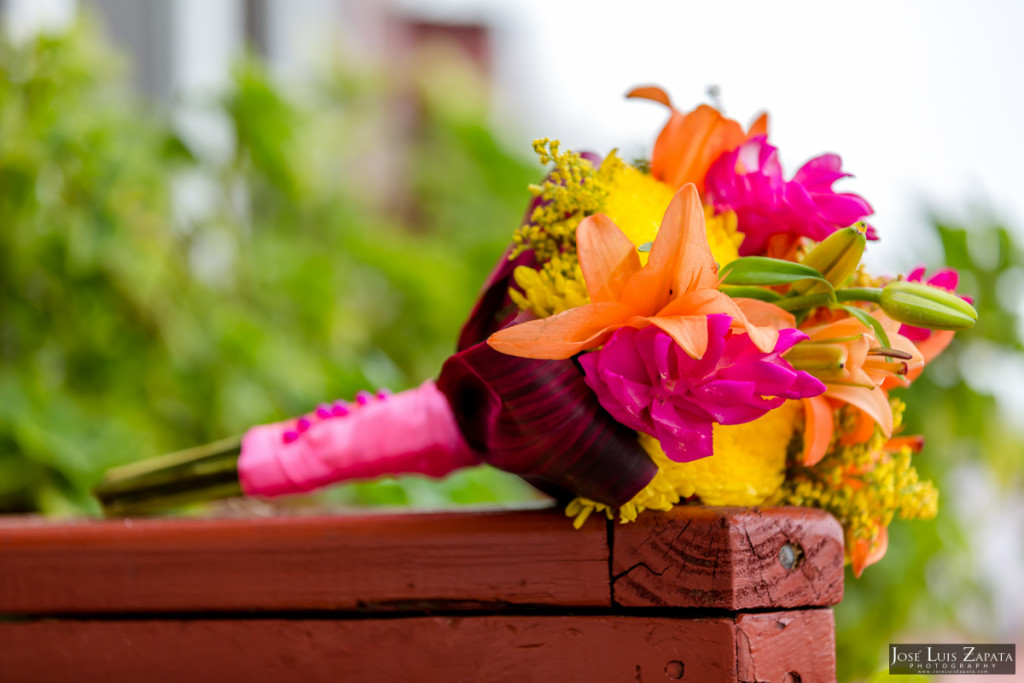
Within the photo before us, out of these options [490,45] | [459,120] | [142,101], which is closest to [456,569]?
[142,101]

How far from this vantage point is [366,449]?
19.3 inches

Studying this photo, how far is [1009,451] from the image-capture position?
1140 mm

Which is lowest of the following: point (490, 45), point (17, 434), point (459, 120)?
point (17, 434)

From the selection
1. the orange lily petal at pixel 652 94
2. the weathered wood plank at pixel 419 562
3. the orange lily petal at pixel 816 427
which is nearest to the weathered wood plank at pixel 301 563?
the weathered wood plank at pixel 419 562

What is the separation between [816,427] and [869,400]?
1.0 inches

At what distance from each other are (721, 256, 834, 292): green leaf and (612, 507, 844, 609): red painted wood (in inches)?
4.2

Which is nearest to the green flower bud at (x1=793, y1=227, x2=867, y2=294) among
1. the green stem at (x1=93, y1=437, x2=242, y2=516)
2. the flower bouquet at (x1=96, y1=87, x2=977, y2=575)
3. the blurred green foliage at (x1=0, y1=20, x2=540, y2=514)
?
the flower bouquet at (x1=96, y1=87, x2=977, y2=575)

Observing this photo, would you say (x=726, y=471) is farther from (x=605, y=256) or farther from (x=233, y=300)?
(x=233, y=300)

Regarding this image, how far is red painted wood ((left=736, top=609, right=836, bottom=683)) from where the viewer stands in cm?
37

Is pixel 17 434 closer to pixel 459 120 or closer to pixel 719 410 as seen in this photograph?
pixel 719 410

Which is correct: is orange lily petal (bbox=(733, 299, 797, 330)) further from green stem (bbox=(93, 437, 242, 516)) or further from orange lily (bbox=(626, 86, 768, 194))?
green stem (bbox=(93, 437, 242, 516))

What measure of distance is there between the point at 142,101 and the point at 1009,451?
141 cm

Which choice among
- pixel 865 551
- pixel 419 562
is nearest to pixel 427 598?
pixel 419 562

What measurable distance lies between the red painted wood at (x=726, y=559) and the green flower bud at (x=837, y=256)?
11 cm
